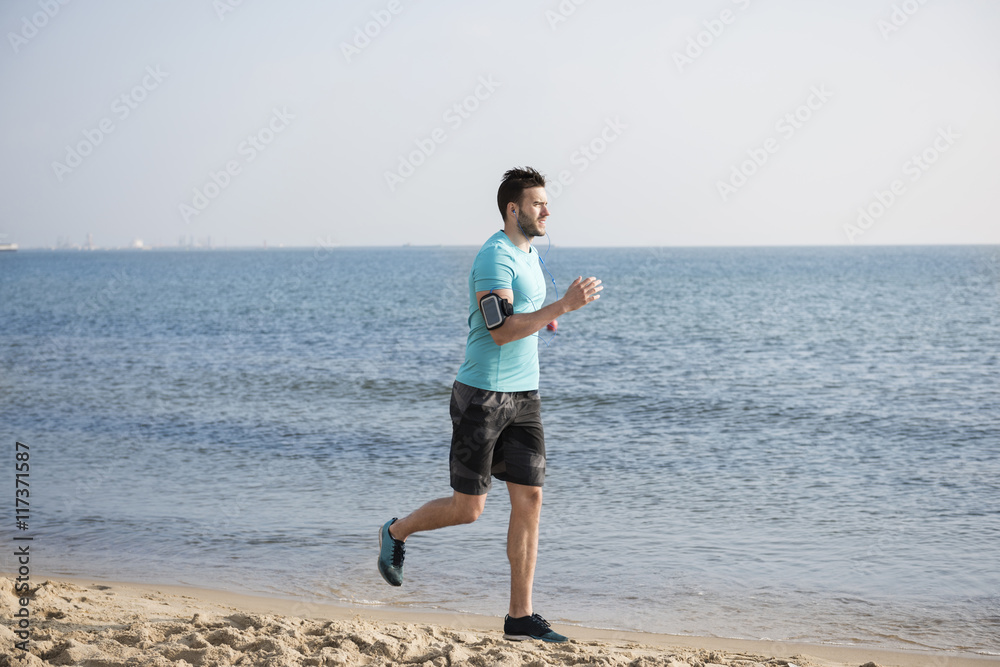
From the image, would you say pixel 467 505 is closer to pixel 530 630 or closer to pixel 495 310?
pixel 530 630

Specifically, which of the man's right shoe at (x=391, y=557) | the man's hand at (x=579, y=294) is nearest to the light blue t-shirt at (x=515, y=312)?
the man's hand at (x=579, y=294)

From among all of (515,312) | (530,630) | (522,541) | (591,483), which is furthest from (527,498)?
(591,483)

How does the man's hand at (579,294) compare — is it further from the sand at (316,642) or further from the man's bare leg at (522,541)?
the sand at (316,642)

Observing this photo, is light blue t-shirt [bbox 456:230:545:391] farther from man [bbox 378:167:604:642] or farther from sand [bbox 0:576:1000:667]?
sand [bbox 0:576:1000:667]

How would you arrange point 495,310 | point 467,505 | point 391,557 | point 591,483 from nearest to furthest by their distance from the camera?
point 495,310, point 467,505, point 391,557, point 591,483

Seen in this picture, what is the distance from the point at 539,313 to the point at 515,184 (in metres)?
0.65

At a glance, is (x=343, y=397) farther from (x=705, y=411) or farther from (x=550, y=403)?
(x=705, y=411)

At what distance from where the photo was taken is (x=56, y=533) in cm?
648

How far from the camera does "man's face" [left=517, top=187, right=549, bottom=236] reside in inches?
147

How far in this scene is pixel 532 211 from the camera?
3.74m

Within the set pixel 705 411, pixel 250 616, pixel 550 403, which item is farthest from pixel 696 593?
pixel 550 403

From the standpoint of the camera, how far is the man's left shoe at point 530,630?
385 cm

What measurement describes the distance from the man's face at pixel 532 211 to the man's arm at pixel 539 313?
1.15 feet

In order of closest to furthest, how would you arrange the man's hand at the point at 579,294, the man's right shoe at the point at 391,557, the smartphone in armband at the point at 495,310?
1. the man's hand at the point at 579,294
2. the smartphone in armband at the point at 495,310
3. the man's right shoe at the point at 391,557
